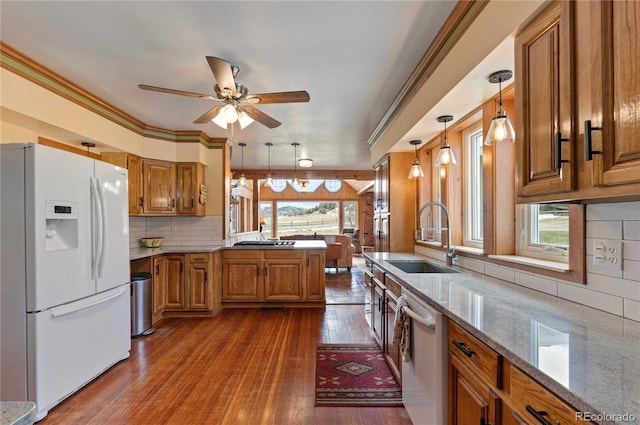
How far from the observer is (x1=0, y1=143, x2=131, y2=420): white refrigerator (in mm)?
2041

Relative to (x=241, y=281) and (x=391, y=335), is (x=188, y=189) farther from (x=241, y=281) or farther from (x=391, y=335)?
(x=391, y=335)

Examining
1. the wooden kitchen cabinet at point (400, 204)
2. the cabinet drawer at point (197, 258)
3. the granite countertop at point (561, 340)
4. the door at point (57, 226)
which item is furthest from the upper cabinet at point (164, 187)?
the granite countertop at point (561, 340)

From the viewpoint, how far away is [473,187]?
291cm

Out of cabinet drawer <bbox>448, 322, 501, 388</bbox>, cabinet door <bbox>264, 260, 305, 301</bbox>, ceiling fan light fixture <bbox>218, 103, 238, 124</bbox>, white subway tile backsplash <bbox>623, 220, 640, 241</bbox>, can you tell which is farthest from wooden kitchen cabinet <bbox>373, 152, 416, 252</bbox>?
white subway tile backsplash <bbox>623, 220, 640, 241</bbox>

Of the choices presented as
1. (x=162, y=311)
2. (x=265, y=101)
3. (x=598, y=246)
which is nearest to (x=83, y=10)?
(x=265, y=101)

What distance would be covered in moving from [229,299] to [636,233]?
4.36 metres

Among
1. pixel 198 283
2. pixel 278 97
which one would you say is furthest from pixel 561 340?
pixel 198 283

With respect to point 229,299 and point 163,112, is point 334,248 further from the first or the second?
point 163,112

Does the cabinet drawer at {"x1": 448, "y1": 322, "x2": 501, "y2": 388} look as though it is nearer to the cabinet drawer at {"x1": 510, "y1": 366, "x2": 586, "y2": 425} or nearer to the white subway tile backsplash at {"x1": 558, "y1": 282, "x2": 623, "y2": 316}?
the cabinet drawer at {"x1": 510, "y1": 366, "x2": 586, "y2": 425}

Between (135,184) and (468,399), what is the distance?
4175mm

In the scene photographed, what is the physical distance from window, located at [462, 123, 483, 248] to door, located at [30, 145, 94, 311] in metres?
3.16

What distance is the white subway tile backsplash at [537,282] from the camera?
1546 mm

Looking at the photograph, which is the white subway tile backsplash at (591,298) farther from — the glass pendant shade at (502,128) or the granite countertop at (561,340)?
the glass pendant shade at (502,128)

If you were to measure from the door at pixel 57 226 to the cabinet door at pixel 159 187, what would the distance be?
1.77 meters
